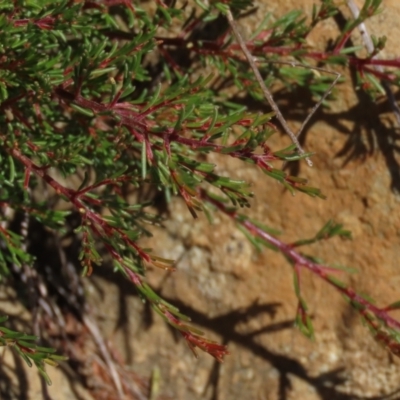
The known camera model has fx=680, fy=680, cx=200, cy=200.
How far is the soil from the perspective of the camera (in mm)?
2246

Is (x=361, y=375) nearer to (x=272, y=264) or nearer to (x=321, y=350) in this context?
(x=321, y=350)

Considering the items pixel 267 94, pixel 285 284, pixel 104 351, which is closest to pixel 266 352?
pixel 285 284

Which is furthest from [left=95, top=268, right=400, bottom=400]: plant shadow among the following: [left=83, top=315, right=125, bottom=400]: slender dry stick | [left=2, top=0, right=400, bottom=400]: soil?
[left=83, top=315, right=125, bottom=400]: slender dry stick

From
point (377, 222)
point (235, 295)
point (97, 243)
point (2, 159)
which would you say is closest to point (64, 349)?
point (97, 243)

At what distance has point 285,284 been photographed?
8.21 ft

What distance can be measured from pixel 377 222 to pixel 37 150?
1.14 metres

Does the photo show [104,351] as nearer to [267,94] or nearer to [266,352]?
[266,352]

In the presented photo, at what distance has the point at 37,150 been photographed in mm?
1920

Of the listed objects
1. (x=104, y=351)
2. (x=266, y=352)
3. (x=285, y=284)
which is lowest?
(x=104, y=351)

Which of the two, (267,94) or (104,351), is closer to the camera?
(267,94)

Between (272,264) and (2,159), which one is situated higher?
(2,159)

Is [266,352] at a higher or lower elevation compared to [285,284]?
lower

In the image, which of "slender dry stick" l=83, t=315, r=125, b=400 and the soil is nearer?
the soil

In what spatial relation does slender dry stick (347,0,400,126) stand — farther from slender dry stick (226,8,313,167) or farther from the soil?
slender dry stick (226,8,313,167)
